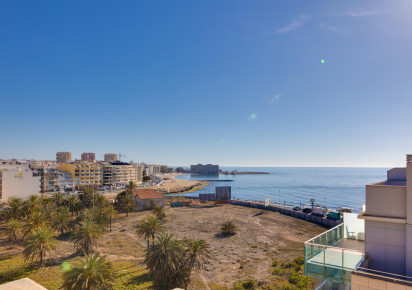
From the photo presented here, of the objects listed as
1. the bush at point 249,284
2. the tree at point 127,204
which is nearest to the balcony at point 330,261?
the bush at point 249,284

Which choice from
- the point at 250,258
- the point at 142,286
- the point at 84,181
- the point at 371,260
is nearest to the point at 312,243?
the point at 371,260

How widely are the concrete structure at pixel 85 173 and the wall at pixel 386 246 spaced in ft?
431

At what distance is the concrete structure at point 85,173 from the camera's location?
118 meters

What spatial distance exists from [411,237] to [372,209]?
5.52ft

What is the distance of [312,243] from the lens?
456 inches

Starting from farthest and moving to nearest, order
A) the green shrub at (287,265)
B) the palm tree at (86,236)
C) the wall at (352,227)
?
the palm tree at (86,236) < the green shrub at (287,265) < the wall at (352,227)

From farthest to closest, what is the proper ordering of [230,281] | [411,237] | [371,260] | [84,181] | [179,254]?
1. [84,181]
2. [230,281]
3. [179,254]
4. [371,260]
5. [411,237]

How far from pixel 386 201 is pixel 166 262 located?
2080 cm

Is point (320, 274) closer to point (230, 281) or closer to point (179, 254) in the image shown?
point (179, 254)

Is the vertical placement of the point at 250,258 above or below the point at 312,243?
below

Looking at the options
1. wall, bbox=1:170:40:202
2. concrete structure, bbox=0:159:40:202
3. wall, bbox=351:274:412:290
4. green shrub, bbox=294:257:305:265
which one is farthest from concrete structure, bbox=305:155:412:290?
wall, bbox=1:170:40:202

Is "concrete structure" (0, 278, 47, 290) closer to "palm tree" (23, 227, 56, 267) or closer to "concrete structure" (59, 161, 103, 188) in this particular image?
"palm tree" (23, 227, 56, 267)

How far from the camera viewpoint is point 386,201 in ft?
35.0

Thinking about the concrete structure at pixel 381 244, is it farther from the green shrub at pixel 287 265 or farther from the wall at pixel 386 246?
the green shrub at pixel 287 265
